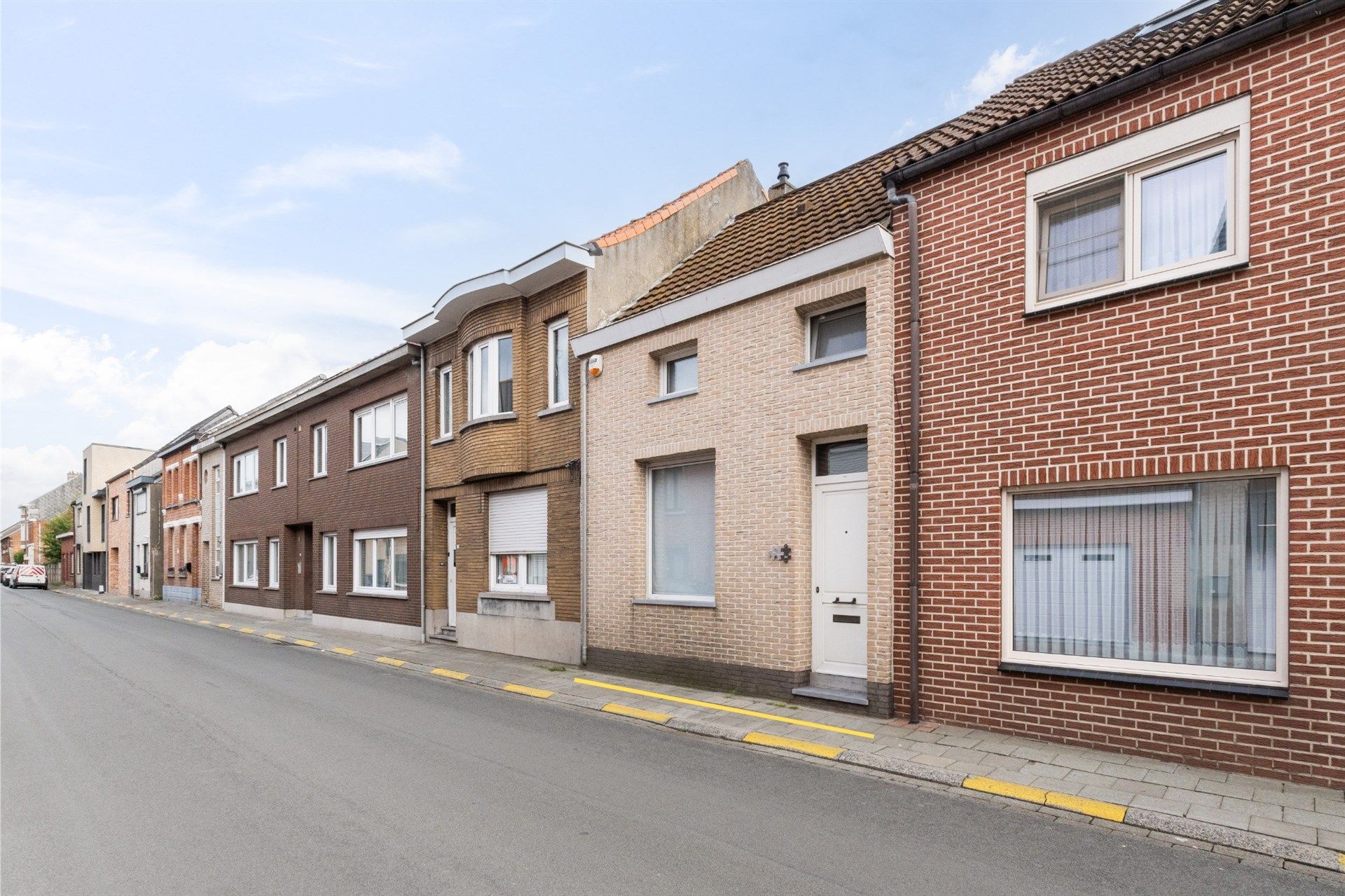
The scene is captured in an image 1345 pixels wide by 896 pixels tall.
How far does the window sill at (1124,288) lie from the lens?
648cm

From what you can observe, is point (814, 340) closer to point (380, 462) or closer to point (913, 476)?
point (913, 476)

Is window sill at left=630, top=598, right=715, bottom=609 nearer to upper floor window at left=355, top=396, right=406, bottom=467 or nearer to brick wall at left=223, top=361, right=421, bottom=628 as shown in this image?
brick wall at left=223, top=361, right=421, bottom=628

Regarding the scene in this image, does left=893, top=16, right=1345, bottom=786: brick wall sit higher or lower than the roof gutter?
lower

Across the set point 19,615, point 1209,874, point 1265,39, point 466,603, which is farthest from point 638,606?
point 19,615

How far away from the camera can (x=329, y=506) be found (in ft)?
69.8

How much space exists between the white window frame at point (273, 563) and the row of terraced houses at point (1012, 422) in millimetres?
13992

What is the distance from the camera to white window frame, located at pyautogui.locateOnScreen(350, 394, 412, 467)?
60.0 feet

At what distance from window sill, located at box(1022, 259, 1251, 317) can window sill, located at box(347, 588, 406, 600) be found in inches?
571

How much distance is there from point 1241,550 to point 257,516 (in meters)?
26.3

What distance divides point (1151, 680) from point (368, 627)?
55.2 ft

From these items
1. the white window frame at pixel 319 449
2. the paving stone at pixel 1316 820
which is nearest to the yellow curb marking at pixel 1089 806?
the paving stone at pixel 1316 820

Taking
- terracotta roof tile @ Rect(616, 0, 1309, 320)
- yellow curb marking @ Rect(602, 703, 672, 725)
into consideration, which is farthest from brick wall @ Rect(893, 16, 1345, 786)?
yellow curb marking @ Rect(602, 703, 672, 725)

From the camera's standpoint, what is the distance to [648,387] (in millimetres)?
11633

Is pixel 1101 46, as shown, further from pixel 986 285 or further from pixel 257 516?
pixel 257 516
